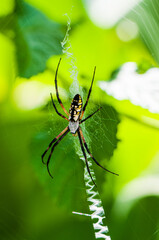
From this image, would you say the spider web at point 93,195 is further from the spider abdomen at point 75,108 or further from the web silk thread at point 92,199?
the spider abdomen at point 75,108

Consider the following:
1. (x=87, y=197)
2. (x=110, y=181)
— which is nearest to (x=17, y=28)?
(x=110, y=181)

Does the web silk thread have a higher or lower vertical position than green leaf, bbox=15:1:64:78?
lower

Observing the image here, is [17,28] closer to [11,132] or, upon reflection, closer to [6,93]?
[6,93]

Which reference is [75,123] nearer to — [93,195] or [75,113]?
[75,113]

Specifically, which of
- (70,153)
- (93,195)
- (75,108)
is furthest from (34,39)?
(93,195)

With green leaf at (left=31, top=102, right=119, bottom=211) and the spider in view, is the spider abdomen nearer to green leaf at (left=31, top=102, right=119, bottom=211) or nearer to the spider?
the spider

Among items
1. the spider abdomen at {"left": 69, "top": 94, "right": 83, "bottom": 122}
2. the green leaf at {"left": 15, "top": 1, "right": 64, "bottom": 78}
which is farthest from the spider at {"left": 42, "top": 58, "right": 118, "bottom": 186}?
the green leaf at {"left": 15, "top": 1, "right": 64, "bottom": 78}
